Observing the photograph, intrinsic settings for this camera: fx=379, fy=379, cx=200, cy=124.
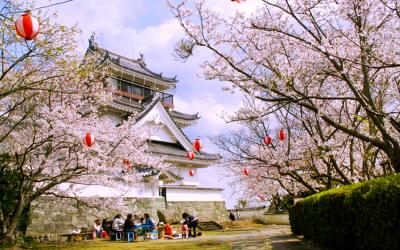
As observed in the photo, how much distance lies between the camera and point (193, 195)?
2753cm

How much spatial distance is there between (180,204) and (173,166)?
212 inches

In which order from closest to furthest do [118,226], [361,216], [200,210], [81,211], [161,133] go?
[361,216]
[81,211]
[118,226]
[200,210]
[161,133]

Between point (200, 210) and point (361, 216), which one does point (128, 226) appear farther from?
point (361, 216)

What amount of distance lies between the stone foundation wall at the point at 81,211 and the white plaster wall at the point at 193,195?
68 centimetres

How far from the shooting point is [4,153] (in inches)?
571

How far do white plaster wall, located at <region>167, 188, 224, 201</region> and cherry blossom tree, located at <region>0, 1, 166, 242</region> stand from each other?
9.28 m

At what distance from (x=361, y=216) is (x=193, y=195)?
22317 millimetres

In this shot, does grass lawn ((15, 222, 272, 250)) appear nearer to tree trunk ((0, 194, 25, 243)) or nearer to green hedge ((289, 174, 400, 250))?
tree trunk ((0, 194, 25, 243))

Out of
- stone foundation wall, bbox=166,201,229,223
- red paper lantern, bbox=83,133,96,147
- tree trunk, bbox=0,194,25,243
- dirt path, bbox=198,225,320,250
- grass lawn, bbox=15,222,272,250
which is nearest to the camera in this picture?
dirt path, bbox=198,225,320,250

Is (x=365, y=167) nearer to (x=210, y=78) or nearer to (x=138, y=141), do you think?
(x=210, y=78)

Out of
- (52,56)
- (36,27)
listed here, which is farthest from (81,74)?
(36,27)

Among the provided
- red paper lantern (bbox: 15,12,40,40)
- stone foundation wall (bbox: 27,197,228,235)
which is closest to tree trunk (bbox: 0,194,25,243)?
stone foundation wall (bbox: 27,197,228,235)

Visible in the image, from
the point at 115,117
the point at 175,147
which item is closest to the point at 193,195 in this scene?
the point at 175,147

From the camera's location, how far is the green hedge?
4625 millimetres
